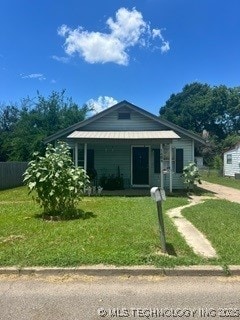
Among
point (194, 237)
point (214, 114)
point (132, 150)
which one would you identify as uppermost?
point (214, 114)

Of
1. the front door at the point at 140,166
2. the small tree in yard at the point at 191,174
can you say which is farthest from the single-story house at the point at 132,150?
the small tree in yard at the point at 191,174

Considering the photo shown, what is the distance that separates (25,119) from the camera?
3350 cm

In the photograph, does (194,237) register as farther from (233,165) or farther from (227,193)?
(233,165)

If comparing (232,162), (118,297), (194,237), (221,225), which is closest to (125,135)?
(221,225)

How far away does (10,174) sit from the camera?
67.6ft

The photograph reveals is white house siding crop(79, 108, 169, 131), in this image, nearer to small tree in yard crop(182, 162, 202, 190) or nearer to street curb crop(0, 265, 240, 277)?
small tree in yard crop(182, 162, 202, 190)

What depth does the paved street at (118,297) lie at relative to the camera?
387cm

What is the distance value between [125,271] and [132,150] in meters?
13.6

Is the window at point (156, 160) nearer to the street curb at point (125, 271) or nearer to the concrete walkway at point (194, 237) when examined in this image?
the concrete walkway at point (194, 237)

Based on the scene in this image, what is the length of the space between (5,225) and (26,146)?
2372cm

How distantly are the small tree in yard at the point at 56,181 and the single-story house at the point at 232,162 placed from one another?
2466 centimetres

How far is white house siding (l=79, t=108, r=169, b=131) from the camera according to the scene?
1853 centimetres

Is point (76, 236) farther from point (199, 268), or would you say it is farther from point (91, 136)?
point (91, 136)

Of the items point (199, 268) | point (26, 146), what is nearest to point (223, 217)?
point (199, 268)
